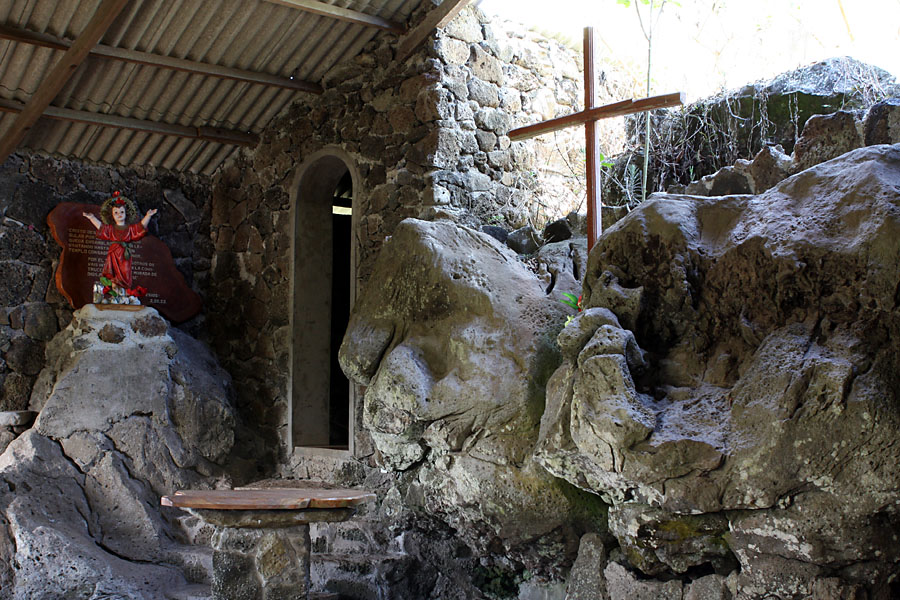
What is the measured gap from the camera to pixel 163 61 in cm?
625

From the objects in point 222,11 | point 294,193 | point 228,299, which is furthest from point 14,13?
point 228,299

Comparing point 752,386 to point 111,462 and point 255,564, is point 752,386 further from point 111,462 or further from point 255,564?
point 111,462

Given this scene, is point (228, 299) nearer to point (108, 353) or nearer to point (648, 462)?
point (108, 353)

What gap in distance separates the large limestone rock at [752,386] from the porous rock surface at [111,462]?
3.74 m

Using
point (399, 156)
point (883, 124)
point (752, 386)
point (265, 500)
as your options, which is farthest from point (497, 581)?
point (399, 156)

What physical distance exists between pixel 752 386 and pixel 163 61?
5.19 metres

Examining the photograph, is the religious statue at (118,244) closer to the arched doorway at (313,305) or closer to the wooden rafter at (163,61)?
the arched doorway at (313,305)

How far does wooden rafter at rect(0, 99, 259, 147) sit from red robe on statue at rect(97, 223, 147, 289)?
91cm

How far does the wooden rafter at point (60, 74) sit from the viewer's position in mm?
5340

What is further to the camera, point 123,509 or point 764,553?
point 123,509

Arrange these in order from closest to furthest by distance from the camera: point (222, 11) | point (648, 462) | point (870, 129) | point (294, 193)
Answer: point (648, 462)
point (870, 129)
point (222, 11)
point (294, 193)

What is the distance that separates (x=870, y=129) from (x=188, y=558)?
5.24 metres

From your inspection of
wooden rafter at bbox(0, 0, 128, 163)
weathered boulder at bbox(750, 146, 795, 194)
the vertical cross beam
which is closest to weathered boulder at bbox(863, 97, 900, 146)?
weathered boulder at bbox(750, 146, 795, 194)

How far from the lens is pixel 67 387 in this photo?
6.39 meters
